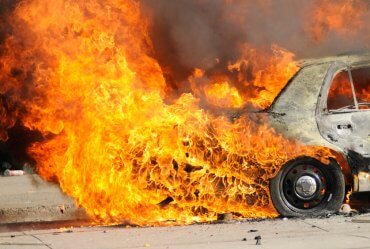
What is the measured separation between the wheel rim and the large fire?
193 mm

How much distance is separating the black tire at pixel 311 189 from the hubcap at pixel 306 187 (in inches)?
0.5

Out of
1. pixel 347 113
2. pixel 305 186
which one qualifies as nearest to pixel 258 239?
pixel 305 186

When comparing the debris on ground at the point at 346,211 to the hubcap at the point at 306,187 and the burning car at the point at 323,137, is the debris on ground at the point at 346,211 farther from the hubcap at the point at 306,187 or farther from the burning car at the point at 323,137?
the hubcap at the point at 306,187

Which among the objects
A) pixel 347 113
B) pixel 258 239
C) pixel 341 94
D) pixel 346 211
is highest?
pixel 341 94

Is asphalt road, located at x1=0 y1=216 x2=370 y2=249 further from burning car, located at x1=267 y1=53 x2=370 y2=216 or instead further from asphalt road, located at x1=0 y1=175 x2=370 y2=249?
burning car, located at x1=267 y1=53 x2=370 y2=216

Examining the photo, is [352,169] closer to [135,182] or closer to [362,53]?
[362,53]

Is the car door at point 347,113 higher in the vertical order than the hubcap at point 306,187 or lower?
higher

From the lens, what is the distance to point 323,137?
6.84 m

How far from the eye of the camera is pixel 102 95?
23.9 ft

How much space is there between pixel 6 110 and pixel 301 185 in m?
5.98

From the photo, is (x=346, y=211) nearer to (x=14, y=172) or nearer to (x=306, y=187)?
(x=306, y=187)

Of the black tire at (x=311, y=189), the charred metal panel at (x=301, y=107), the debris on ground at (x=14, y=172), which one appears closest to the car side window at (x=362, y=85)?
the charred metal panel at (x=301, y=107)

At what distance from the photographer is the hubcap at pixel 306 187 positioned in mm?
6754

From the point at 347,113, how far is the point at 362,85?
2.03 feet
